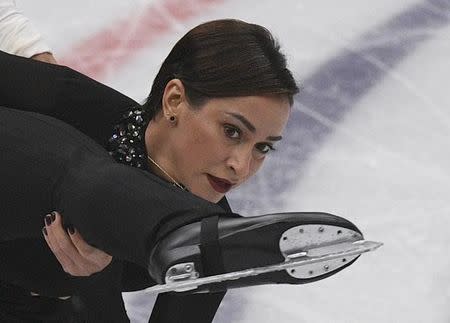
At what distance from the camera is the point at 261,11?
2572 millimetres

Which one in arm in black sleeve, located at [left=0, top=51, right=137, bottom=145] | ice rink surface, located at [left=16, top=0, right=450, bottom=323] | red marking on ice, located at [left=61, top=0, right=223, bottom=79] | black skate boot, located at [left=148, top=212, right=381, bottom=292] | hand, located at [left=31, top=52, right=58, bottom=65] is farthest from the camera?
red marking on ice, located at [left=61, top=0, right=223, bottom=79]

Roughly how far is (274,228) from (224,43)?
407mm

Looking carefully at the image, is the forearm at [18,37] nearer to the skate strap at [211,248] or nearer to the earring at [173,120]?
the earring at [173,120]

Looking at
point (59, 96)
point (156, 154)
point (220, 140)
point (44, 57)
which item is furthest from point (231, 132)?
point (44, 57)

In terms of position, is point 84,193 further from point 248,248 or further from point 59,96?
point 59,96

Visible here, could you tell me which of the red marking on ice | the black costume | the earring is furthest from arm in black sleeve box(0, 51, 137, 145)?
the red marking on ice

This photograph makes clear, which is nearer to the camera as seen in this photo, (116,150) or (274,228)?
(274,228)

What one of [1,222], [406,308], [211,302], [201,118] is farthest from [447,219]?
[1,222]

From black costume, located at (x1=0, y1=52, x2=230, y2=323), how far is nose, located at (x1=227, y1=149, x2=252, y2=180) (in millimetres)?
159

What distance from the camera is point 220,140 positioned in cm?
144

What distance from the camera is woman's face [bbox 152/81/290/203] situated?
4.67 feet

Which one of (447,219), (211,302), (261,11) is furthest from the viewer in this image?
(261,11)

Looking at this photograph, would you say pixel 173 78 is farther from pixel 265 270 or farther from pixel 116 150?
pixel 265 270

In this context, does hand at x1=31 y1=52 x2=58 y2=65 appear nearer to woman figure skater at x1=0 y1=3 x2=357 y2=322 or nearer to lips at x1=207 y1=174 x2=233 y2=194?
woman figure skater at x1=0 y1=3 x2=357 y2=322
